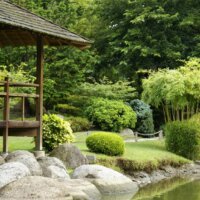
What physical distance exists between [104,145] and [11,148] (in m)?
3.37

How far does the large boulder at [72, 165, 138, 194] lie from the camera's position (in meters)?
15.0

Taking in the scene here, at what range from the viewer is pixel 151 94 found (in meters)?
24.0

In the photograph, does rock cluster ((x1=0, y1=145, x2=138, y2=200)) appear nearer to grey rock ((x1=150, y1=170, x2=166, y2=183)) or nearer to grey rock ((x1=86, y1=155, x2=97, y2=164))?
grey rock ((x1=86, y1=155, x2=97, y2=164))

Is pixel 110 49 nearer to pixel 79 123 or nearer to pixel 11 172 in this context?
pixel 79 123

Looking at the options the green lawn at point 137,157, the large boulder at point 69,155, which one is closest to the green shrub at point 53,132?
the green lawn at point 137,157

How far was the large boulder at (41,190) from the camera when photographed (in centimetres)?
1205

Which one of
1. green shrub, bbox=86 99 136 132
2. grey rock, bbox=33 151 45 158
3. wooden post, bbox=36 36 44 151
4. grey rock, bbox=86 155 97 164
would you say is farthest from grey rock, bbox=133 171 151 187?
green shrub, bbox=86 99 136 132

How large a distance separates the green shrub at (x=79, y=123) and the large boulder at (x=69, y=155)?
34.8 feet

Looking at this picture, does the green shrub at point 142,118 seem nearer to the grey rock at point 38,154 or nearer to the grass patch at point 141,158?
the grass patch at point 141,158

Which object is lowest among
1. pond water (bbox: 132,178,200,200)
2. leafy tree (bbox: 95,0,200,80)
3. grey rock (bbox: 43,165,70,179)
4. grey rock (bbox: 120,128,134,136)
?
pond water (bbox: 132,178,200,200)

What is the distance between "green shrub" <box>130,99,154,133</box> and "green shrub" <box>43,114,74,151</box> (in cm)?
1212

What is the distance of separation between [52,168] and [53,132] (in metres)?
3.49

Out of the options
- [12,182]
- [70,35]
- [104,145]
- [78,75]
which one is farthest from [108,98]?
Result: [12,182]

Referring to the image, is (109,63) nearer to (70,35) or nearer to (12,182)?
(70,35)
